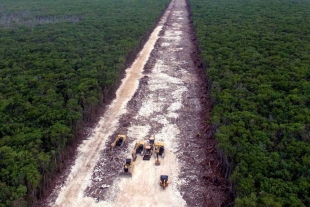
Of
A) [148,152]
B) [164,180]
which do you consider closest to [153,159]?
[148,152]

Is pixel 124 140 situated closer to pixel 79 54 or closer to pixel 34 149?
pixel 34 149

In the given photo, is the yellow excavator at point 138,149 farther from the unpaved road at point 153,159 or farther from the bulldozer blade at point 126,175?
the bulldozer blade at point 126,175

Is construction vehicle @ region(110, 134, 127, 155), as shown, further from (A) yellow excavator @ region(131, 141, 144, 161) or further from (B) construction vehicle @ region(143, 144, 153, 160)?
(B) construction vehicle @ region(143, 144, 153, 160)

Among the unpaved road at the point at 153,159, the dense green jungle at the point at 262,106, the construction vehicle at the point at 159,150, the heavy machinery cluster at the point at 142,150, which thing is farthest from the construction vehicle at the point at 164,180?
the dense green jungle at the point at 262,106

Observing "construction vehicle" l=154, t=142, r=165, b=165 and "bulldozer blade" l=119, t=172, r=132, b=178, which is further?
"construction vehicle" l=154, t=142, r=165, b=165

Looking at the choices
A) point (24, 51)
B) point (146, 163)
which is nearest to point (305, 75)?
point (146, 163)

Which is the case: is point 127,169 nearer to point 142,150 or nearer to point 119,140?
point 142,150

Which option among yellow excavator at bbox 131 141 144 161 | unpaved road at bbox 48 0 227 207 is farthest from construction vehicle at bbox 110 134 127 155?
yellow excavator at bbox 131 141 144 161
